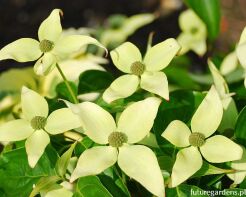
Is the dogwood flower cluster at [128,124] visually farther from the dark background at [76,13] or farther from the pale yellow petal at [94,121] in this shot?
the dark background at [76,13]

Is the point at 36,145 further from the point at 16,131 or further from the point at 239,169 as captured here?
the point at 239,169

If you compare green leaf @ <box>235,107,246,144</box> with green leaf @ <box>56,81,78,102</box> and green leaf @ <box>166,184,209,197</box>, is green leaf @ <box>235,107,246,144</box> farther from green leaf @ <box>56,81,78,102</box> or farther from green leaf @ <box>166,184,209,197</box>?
green leaf @ <box>56,81,78,102</box>

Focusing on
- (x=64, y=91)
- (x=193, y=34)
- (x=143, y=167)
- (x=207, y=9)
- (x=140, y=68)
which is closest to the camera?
(x=143, y=167)

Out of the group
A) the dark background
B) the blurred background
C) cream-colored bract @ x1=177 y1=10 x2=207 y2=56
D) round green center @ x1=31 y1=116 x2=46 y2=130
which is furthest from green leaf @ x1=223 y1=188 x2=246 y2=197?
the dark background

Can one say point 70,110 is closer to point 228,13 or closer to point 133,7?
point 228,13

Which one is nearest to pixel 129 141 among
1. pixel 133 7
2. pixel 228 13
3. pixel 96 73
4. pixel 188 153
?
pixel 188 153

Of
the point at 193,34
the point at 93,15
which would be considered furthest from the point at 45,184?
→ the point at 93,15

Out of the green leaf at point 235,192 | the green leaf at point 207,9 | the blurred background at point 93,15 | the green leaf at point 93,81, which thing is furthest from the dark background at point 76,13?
the green leaf at point 235,192
